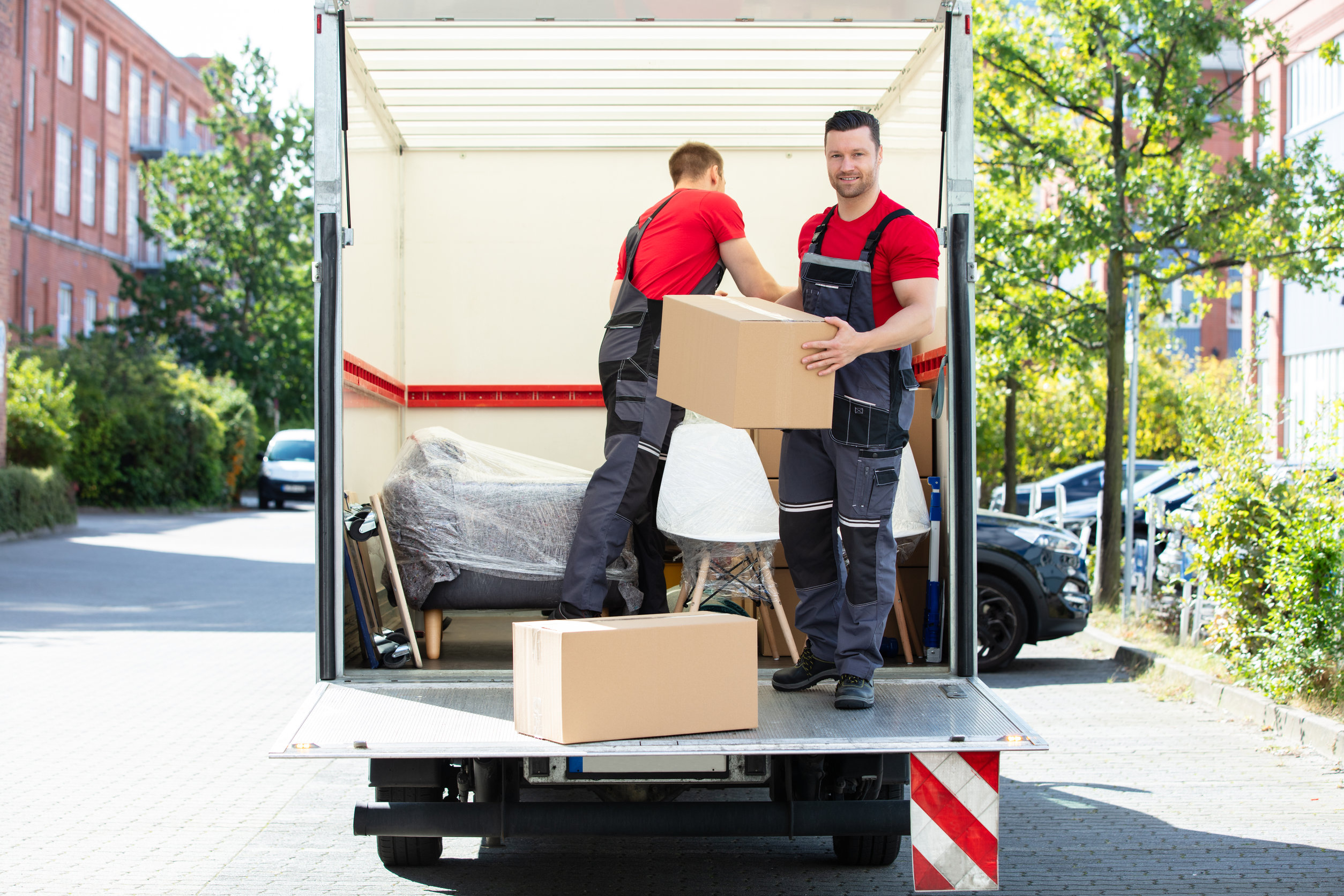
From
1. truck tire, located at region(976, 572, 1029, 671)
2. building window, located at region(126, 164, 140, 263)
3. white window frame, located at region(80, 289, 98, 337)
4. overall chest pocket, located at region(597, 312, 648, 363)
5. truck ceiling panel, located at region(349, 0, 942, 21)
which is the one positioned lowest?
truck tire, located at region(976, 572, 1029, 671)

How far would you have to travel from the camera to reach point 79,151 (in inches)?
1599

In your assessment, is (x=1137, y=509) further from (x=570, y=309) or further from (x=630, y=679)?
(x=630, y=679)

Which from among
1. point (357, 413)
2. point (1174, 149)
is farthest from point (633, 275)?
point (1174, 149)

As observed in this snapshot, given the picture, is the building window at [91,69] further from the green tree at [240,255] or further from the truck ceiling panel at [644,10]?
the truck ceiling panel at [644,10]

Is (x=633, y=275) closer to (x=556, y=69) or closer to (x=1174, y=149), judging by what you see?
(x=556, y=69)

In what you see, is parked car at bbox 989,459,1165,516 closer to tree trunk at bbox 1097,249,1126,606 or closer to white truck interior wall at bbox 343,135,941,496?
tree trunk at bbox 1097,249,1126,606

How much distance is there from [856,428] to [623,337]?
106cm

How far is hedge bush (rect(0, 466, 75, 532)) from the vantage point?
20.5 m

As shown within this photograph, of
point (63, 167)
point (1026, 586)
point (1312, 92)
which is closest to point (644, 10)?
point (1026, 586)

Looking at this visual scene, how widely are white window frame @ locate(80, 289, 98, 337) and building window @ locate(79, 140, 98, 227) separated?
6.92 feet

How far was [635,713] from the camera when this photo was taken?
144 inches

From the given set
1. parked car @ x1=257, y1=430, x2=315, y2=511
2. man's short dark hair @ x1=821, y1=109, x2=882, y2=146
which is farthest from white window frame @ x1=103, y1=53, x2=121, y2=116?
man's short dark hair @ x1=821, y1=109, x2=882, y2=146

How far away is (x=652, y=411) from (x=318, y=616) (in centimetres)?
137

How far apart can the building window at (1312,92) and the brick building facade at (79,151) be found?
28.0m
